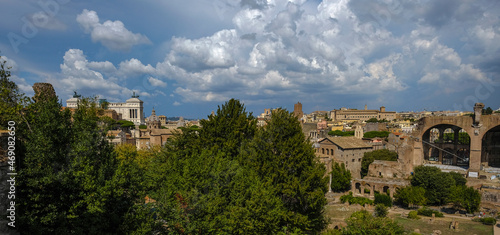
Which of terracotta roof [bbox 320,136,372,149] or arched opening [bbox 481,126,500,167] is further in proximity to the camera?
arched opening [bbox 481,126,500,167]

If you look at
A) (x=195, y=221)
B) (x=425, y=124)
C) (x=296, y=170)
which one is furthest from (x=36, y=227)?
(x=425, y=124)

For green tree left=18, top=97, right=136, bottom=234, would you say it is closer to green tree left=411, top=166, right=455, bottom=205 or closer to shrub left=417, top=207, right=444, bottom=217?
shrub left=417, top=207, right=444, bottom=217

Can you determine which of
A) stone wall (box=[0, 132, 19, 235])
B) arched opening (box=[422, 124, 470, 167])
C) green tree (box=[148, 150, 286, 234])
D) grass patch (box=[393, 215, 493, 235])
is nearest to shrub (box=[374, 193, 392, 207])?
grass patch (box=[393, 215, 493, 235])

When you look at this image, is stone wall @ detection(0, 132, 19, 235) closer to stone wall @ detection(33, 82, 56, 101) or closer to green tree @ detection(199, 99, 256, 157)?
stone wall @ detection(33, 82, 56, 101)

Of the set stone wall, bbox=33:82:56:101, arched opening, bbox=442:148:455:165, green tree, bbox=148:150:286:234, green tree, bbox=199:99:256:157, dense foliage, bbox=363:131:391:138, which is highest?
stone wall, bbox=33:82:56:101

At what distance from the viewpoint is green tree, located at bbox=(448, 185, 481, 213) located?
3394 cm

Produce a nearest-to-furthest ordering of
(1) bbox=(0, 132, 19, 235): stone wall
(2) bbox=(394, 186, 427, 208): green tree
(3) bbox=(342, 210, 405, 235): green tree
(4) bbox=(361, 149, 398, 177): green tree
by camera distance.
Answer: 1. (1) bbox=(0, 132, 19, 235): stone wall
2. (3) bbox=(342, 210, 405, 235): green tree
3. (2) bbox=(394, 186, 427, 208): green tree
4. (4) bbox=(361, 149, 398, 177): green tree

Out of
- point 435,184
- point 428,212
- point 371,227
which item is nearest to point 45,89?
point 371,227

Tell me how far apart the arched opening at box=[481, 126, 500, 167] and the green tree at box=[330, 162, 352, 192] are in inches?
1259

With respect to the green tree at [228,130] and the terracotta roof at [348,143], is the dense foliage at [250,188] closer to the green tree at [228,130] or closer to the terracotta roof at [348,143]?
the green tree at [228,130]

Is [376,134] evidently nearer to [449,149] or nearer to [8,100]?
[449,149]

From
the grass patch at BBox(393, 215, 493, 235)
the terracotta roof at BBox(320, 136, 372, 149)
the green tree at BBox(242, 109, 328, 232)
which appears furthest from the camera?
the terracotta roof at BBox(320, 136, 372, 149)

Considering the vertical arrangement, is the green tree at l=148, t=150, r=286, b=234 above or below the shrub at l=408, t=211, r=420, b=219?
above

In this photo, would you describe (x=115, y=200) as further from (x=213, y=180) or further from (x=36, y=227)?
(x=213, y=180)
